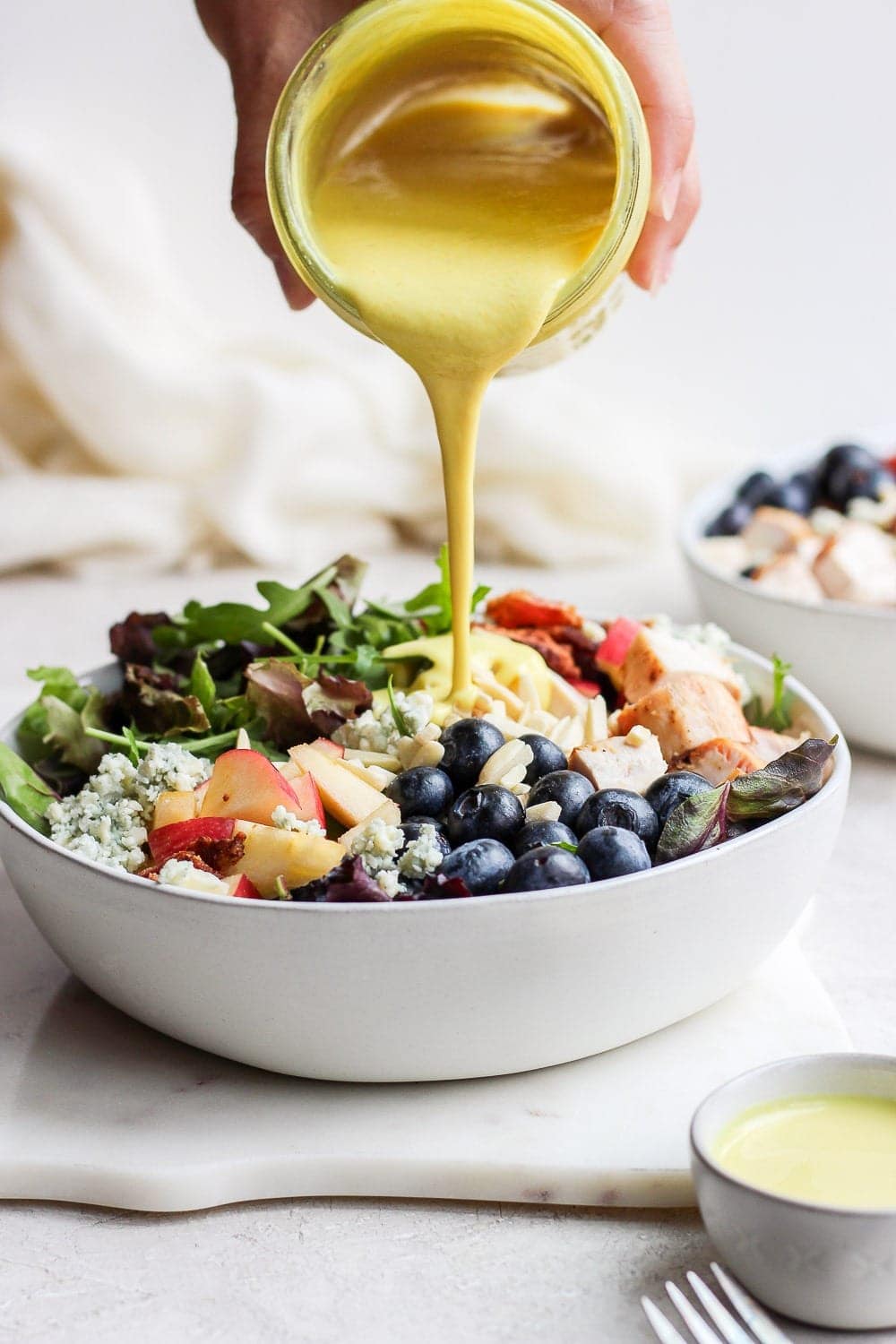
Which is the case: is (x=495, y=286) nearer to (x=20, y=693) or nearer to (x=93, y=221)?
(x=20, y=693)

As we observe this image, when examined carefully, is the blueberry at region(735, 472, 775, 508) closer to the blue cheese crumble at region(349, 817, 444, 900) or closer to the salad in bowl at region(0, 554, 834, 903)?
the salad in bowl at region(0, 554, 834, 903)

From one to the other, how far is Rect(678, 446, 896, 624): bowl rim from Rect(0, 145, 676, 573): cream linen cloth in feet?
1.35

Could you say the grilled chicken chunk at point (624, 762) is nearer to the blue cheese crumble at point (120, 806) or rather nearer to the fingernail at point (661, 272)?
the blue cheese crumble at point (120, 806)

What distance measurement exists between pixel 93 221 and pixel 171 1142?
238cm

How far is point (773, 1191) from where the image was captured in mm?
1134

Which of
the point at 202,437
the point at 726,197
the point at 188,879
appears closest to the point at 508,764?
the point at 188,879

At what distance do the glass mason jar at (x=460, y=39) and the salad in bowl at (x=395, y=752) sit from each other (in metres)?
0.43

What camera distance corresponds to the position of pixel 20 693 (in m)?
2.55

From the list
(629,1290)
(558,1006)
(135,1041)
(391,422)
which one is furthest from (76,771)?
(391,422)

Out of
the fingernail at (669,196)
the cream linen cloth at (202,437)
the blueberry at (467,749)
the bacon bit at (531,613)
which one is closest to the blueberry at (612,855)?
the blueberry at (467,749)

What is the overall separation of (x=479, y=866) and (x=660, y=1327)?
0.42 metres

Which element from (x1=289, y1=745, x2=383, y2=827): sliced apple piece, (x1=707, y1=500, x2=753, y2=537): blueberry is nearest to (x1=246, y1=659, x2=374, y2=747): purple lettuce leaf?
(x1=289, y1=745, x2=383, y2=827): sliced apple piece

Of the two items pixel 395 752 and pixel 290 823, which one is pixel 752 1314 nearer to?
pixel 290 823

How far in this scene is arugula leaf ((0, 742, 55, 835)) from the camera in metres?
1.60
